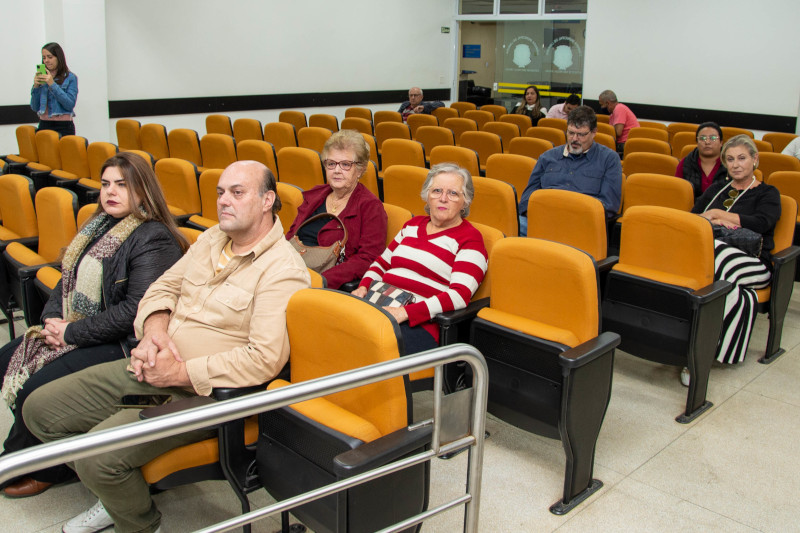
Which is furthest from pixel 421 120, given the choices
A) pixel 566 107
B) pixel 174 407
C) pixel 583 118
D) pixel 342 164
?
pixel 174 407

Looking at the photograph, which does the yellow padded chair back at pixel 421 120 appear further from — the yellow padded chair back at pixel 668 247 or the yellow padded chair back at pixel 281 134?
the yellow padded chair back at pixel 668 247

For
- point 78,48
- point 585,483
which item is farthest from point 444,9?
point 585,483

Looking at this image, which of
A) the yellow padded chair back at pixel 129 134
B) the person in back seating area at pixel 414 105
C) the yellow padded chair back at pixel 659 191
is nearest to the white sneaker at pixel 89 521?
the yellow padded chair back at pixel 659 191

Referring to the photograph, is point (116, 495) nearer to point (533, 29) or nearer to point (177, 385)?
point (177, 385)

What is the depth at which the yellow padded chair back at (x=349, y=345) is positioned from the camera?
1938 millimetres

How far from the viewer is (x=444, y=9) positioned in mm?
13266

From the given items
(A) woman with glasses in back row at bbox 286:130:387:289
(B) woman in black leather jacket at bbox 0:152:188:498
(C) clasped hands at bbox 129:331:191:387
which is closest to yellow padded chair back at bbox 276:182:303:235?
(A) woman with glasses in back row at bbox 286:130:387:289

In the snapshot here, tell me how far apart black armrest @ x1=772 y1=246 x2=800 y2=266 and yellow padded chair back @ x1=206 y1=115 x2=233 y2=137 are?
6.06m

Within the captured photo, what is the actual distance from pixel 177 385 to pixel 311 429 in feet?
1.93

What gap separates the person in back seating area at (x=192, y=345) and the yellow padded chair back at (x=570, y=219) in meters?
1.60

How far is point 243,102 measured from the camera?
10367 millimetres

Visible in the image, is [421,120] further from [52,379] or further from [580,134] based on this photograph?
[52,379]

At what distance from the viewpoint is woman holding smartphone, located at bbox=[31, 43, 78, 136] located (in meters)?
7.32

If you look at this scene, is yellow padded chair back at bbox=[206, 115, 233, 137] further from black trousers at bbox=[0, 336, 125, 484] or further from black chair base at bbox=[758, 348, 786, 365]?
black chair base at bbox=[758, 348, 786, 365]
